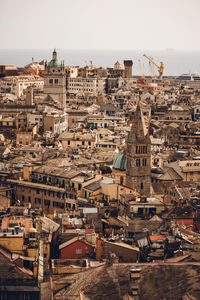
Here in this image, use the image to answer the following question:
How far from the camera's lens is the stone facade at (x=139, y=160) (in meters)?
46.5

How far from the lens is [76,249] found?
32188mm

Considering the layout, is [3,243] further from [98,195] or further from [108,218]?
[98,195]

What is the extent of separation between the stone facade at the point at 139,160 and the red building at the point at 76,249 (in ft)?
47.4

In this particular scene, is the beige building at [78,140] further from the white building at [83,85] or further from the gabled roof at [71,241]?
the white building at [83,85]

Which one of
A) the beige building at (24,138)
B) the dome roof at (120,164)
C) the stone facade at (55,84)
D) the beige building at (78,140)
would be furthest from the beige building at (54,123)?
the dome roof at (120,164)

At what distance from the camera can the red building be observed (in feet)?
105

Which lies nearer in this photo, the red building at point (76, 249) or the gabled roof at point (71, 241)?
the red building at point (76, 249)

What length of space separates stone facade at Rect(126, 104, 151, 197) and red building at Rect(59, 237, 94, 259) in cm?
1444

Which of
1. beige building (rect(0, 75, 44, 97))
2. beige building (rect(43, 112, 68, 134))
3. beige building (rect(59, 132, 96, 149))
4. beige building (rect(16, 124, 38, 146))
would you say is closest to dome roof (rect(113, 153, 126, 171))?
beige building (rect(59, 132, 96, 149))

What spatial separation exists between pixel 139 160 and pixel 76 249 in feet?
51.2

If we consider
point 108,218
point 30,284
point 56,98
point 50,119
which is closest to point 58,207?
point 108,218

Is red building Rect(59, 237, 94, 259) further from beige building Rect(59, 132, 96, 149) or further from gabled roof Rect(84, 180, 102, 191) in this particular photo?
beige building Rect(59, 132, 96, 149)

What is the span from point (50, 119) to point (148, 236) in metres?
47.1

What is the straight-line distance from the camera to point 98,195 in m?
43.9
